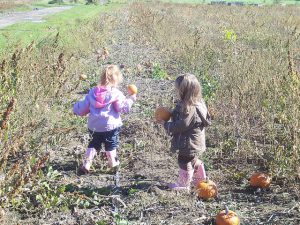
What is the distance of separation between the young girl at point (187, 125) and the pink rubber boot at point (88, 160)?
1006 mm

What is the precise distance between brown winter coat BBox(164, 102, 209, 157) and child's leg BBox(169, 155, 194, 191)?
8cm

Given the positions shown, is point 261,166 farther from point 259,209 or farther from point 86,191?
point 86,191

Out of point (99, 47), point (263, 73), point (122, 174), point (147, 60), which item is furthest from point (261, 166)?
point (99, 47)

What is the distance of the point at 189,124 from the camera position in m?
4.34

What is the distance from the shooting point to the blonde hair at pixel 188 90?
4289 millimetres

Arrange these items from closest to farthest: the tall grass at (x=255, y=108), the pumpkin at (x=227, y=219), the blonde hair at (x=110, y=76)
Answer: the pumpkin at (x=227, y=219)
the tall grass at (x=255, y=108)
the blonde hair at (x=110, y=76)

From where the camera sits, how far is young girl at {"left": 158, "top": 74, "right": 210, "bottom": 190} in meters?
4.32

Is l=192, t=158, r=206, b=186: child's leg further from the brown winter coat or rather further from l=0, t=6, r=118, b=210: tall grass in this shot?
l=0, t=6, r=118, b=210: tall grass

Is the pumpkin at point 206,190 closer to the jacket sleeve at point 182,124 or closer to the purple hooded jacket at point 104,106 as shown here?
the jacket sleeve at point 182,124

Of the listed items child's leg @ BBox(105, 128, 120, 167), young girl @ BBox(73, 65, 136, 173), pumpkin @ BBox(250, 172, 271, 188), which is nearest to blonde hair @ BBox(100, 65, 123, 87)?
young girl @ BBox(73, 65, 136, 173)

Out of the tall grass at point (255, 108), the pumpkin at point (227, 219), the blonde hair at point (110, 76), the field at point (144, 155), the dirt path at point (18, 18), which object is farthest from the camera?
the dirt path at point (18, 18)

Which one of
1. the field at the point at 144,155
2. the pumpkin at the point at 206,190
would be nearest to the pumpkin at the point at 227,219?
the field at the point at 144,155

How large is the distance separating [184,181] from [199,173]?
238 millimetres

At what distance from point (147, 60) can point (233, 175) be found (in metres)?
7.33
